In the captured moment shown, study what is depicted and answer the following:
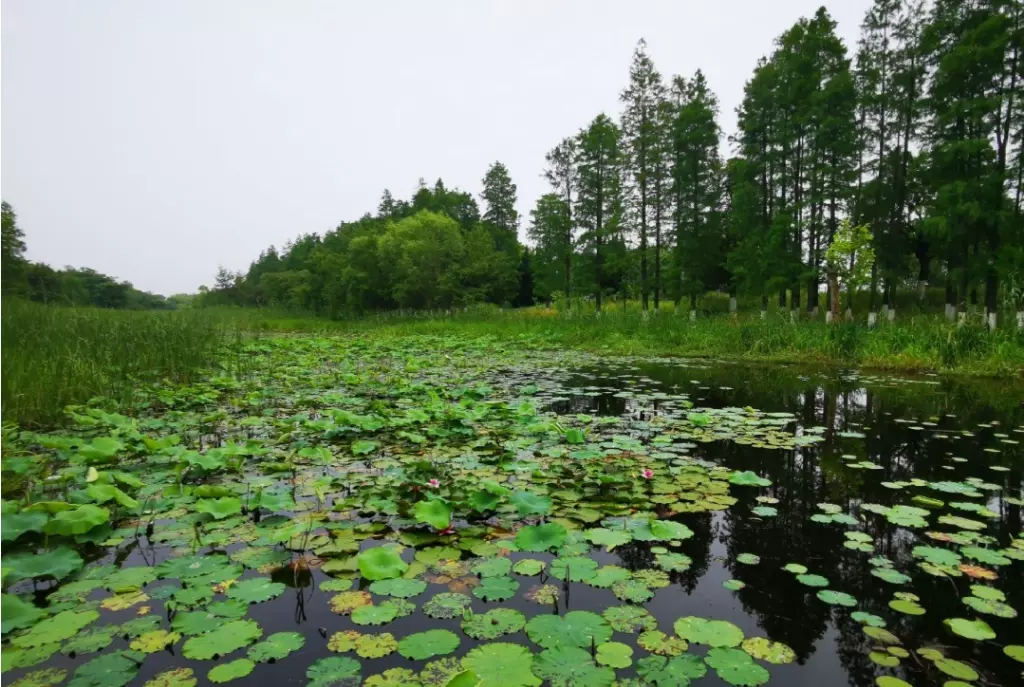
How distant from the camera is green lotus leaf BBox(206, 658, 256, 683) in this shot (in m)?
1.66

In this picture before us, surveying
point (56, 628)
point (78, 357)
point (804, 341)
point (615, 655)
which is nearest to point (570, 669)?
point (615, 655)

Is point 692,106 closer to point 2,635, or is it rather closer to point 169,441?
point 169,441

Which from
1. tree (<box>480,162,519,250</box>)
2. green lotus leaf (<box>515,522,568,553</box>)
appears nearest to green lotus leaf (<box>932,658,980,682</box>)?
green lotus leaf (<box>515,522,568,553</box>)

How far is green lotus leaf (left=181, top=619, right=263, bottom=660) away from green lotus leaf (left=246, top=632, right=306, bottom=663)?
5cm

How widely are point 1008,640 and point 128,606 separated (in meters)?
3.50

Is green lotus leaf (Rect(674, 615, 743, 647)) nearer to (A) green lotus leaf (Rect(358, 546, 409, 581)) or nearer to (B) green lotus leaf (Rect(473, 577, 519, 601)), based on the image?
(B) green lotus leaf (Rect(473, 577, 519, 601))

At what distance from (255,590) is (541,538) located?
1.31 m

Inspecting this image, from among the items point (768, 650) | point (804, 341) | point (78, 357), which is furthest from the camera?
point (804, 341)

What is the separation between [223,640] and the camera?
6.04 ft

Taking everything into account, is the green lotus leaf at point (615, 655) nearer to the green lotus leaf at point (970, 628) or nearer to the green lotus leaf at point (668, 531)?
the green lotus leaf at point (668, 531)

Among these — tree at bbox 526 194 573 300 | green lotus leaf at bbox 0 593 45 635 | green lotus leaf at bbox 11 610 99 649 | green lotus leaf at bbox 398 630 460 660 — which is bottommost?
green lotus leaf at bbox 398 630 460 660

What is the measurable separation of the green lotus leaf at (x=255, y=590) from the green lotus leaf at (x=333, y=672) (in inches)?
19.8

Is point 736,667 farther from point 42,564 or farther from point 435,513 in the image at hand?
point 42,564

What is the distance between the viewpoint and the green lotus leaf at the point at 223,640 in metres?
1.77
